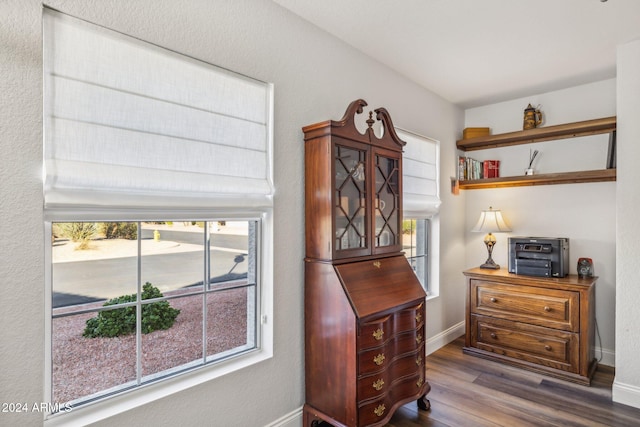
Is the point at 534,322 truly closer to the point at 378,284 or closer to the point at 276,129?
the point at 378,284

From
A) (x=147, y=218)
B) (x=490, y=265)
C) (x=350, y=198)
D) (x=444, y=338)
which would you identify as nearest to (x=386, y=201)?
(x=350, y=198)

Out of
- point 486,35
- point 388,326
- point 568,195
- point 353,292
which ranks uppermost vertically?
point 486,35

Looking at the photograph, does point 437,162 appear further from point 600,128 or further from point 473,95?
point 600,128

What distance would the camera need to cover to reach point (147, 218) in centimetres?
161

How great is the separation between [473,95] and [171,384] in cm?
361

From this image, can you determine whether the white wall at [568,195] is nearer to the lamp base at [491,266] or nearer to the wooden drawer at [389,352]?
the lamp base at [491,266]

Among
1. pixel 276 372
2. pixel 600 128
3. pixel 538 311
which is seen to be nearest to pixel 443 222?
pixel 538 311

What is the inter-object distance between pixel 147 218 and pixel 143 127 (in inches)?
16.1

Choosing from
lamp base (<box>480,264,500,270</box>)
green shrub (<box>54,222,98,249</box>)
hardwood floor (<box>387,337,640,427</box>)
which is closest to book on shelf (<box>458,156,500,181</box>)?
lamp base (<box>480,264,500,270</box>)

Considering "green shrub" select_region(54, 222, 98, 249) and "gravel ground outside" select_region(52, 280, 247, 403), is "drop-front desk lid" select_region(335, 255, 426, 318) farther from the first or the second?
"green shrub" select_region(54, 222, 98, 249)

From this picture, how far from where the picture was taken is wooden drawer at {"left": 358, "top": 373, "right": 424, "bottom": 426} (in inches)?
76.4

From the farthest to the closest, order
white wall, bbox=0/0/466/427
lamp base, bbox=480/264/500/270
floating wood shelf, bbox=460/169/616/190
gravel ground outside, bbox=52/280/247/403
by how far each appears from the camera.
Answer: lamp base, bbox=480/264/500/270
floating wood shelf, bbox=460/169/616/190
gravel ground outside, bbox=52/280/247/403
white wall, bbox=0/0/466/427

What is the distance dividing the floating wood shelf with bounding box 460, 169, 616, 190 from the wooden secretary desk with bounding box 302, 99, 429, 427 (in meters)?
1.79

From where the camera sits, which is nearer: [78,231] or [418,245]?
[78,231]
